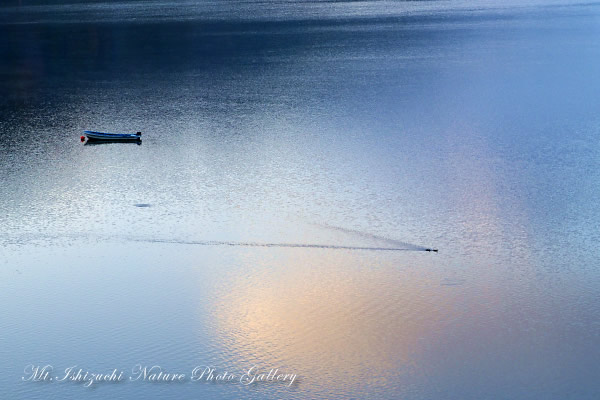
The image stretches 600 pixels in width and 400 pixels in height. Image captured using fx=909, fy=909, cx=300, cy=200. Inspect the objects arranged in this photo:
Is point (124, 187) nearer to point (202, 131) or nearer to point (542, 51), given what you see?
point (202, 131)

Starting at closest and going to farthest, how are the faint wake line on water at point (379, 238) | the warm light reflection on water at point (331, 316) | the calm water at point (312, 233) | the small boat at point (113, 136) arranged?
the warm light reflection on water at point (331, 316) → the calm water at point (312, 233) → the faint wake line on water at point (379, 238) → the small boat at point (113, 136)

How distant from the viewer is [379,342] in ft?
42.2

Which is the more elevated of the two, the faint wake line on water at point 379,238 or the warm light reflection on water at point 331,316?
the faint wake line on water at point 379,238

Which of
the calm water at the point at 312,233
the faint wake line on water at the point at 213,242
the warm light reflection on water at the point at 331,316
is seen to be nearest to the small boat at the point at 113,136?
the calm water at the point at 312,233

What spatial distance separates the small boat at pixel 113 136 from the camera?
81.5 ft

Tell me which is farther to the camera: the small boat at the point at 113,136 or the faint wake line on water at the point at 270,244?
the small boat at the point at 113,136

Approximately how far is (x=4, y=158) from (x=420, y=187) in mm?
10804

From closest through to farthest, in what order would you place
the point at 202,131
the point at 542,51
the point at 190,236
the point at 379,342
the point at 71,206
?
1. the point at 379,342
2. the point at 190,236
3. the point at 71,206
4. the point at 202,131
5. the point at 542,51

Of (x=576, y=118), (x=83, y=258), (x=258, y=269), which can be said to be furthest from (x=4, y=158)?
(x=576, y=118)

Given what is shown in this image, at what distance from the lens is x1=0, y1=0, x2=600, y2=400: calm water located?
491 inches

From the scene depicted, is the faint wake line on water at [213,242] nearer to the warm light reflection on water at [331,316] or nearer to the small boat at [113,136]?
the warm light reflection on water at [331,316]

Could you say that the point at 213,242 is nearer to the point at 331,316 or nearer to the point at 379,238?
the point at 379,238

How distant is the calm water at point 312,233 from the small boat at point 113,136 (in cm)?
41

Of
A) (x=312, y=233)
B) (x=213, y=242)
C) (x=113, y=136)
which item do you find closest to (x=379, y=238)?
(x=312, y=233)
